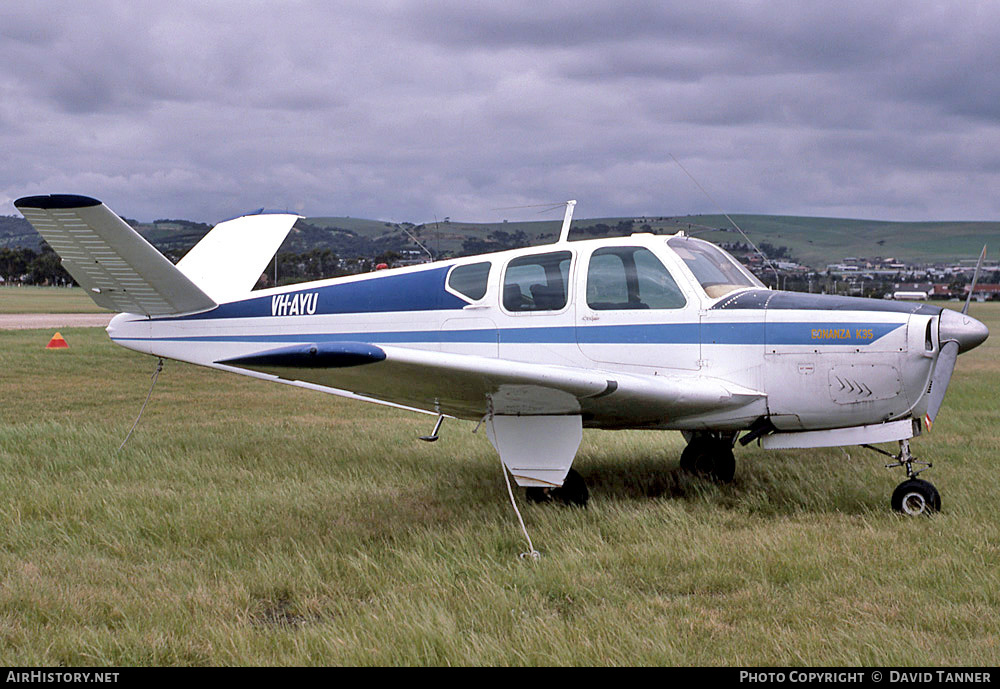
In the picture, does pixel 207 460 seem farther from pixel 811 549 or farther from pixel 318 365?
pixel 811 549

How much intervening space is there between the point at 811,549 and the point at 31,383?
1357 cm

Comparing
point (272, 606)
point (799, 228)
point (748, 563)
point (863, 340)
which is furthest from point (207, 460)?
point (799, 228)

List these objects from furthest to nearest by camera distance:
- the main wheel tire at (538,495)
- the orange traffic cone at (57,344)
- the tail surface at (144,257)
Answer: the orange traffic cone at (57,344)
the tail surface at (144,257)
the main wheel tire at (538,495)

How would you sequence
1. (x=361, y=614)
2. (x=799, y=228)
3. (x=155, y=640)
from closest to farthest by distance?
1. (x=155, y=640)
2. (x=361, y=614)
3. (x=799, y=228)

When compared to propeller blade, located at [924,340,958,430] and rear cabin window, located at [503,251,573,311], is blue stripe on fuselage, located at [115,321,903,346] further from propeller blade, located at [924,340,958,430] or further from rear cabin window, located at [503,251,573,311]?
propeller blade, located at [924,340,958,430]

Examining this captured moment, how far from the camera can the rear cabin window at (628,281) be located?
249 inches

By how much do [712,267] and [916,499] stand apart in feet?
7.26

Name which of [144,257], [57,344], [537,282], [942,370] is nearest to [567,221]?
[537,282]

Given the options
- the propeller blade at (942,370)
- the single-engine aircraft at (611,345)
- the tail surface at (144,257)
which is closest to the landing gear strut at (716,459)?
the single-engine aircraft at (611,345)

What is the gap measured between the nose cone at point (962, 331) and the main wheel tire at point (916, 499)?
0.98m

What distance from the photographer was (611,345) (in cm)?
639

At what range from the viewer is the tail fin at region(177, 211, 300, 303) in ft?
28.3

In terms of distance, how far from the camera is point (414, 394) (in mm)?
5715

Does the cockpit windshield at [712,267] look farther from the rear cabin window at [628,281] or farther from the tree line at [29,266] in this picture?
the tree line at [29,266]
